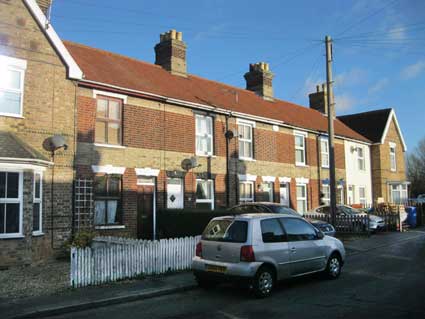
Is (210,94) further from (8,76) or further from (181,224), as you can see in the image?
(8,76)

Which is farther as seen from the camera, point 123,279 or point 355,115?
point 355,115

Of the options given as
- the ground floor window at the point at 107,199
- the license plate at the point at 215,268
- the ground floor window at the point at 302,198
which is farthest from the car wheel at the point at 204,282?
the ground floor window at the point at 302,198

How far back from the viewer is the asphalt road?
775cm

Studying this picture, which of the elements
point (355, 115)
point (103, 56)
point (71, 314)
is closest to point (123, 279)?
point (71, 314)

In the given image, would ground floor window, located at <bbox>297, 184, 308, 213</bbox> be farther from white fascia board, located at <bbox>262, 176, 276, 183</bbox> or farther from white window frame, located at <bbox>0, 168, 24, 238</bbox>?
white window frame, located at <bbox>0, 168, 24, 238</bbox>

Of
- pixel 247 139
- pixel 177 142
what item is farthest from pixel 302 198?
pixel 177 142

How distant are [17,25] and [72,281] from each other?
28.3ft

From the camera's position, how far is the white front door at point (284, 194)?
2391 centimetres

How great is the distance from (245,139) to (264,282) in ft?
43.9

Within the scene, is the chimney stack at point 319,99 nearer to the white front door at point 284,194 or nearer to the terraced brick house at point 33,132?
the white front door at point 284,194

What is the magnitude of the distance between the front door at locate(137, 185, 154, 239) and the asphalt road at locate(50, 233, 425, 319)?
7086 millimetres

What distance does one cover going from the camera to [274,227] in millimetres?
9875

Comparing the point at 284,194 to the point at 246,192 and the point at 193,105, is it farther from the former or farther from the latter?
the point at 193,105

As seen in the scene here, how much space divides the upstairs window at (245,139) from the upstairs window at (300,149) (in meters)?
4.11
